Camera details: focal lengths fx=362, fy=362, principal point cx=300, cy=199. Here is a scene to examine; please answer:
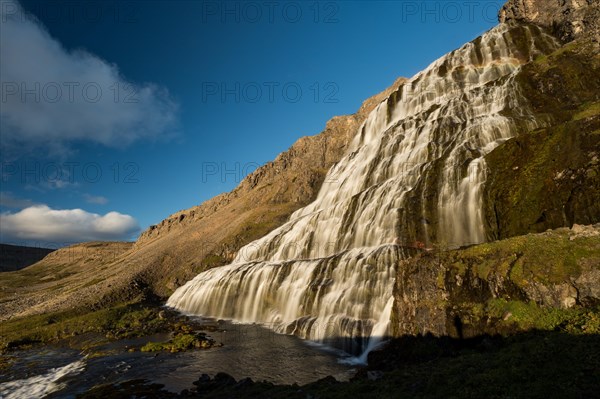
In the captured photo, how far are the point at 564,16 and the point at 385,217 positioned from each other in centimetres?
5325

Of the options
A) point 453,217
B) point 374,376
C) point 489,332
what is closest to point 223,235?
point 453,217

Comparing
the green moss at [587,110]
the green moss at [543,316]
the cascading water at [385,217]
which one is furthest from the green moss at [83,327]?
the green moss at [587,110]

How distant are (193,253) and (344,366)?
6583 centimetres

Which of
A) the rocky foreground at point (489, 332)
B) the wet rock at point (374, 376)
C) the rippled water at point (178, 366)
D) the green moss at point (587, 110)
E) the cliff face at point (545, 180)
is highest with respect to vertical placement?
the green moss at point (587, 110)

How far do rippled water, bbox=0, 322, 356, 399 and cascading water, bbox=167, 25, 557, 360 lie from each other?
2745 mm

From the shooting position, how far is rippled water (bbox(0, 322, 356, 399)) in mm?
19297

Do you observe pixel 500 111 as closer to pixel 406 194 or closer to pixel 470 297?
pixel 406 194

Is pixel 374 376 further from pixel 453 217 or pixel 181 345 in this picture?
pixel 181 345

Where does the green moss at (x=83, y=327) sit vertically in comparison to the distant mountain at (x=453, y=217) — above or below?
below

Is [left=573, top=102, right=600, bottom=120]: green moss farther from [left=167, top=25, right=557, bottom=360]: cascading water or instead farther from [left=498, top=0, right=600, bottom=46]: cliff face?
[left=498, top=0, right=600, bottom=46]: cliff face

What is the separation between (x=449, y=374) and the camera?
10.6m

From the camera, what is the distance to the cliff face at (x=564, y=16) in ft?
175

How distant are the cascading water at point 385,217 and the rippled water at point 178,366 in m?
2.74

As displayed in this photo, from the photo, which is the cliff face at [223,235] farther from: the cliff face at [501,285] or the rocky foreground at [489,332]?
the cliff face at [501,285]
